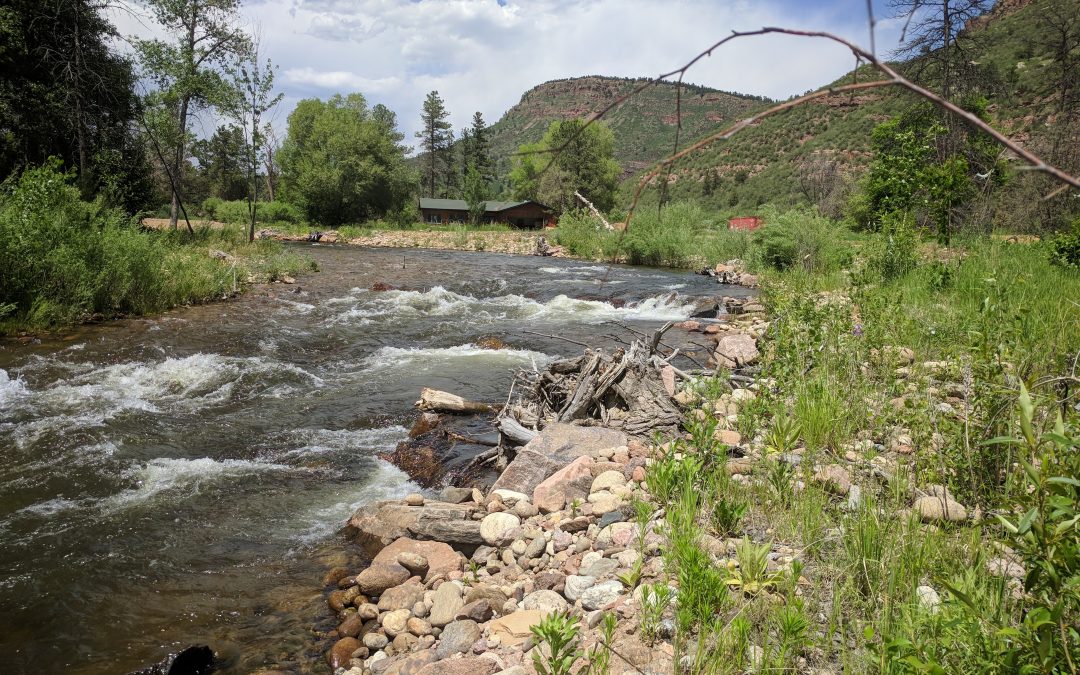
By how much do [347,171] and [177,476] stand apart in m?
51.9

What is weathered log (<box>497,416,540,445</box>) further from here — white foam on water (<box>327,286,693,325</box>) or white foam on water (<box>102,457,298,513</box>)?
white foam on water (<box>327,286,693,325</box>)

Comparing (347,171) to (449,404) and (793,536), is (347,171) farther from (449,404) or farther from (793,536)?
(793,536)

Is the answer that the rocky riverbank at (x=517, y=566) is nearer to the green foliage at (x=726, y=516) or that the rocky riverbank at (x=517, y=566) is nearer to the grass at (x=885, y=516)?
the green foliage at (x=726, y=516)

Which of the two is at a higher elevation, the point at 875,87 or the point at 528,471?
the point at 875,87

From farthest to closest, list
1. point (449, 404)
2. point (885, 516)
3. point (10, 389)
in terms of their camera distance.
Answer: point (10, 389) < point (449, 404) < point (885, 516)

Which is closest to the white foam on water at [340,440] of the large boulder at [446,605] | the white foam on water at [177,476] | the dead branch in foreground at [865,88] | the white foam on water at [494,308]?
the white foam on water at [177,476]

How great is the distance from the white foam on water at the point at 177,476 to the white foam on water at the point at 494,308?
716cm

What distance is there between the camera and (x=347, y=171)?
174ft

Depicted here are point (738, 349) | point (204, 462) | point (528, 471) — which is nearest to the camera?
point (528, 471)

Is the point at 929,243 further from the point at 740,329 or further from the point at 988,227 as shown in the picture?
the point at 740,329

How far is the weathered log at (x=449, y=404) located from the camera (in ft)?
24.1

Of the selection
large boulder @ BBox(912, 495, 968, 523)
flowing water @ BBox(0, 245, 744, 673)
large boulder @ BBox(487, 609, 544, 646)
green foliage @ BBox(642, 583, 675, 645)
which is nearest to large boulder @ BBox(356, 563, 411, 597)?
flowing water @ BBox(0, 245, 744, 673)

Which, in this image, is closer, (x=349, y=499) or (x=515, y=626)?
(x=515, y=626)

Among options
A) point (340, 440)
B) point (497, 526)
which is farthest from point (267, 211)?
point (497, 526)
